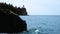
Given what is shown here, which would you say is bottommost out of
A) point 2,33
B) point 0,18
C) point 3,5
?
point 2,33

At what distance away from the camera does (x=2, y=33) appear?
28.3 metres

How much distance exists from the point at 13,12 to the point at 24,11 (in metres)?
4.65

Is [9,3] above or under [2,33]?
above

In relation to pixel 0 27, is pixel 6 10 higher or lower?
higher

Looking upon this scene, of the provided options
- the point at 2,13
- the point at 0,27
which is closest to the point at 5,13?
the point at 2,13

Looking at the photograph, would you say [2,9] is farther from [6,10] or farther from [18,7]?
[18,7]

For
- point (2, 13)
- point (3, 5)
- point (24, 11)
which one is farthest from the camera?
point (3, 5)

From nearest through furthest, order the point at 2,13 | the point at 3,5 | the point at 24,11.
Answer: the point at 24,11 < the point at 2,13 < the point at 3,5

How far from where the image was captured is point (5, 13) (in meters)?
26.5

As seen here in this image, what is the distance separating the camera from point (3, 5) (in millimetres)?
27781

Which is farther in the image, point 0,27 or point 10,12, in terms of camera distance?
point 0,27

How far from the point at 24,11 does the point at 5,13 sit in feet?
15.4

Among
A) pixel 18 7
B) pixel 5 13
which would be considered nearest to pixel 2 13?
pixel 5 13

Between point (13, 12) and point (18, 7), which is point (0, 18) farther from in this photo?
point (18, 7)
